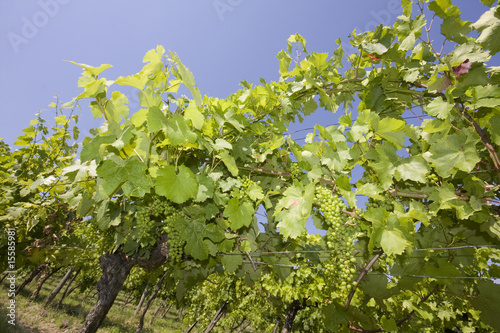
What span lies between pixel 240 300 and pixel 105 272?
10.1 metres

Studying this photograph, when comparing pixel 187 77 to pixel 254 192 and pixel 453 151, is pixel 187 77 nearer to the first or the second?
pixel 254 192

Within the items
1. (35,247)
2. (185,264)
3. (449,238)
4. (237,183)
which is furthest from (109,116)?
(35,247)

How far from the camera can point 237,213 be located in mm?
1869

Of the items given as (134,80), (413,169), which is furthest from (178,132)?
(413,169)

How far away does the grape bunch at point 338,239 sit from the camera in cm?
157

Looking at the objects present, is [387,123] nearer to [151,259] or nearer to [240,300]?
[151,259]

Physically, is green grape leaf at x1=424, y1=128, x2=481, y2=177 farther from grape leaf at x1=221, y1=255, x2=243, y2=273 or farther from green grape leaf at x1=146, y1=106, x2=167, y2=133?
grape leaf at x1=221, y1=255, x2=243, y2=273

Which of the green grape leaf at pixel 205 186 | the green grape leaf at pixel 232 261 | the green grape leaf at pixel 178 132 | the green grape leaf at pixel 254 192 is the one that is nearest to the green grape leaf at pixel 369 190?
the green grape leaf at pixel 254 192

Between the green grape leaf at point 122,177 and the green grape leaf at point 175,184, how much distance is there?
8 centimetres

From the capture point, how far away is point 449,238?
2.18m

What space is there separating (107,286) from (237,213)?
6.47ft

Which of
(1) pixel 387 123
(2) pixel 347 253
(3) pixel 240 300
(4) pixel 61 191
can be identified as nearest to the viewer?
(1) pixel 387 123

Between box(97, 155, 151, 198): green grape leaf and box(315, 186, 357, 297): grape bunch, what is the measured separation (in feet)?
3.85

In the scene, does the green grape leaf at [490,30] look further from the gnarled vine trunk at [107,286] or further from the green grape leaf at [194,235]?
the gnarled vine trunk at [107,286]
